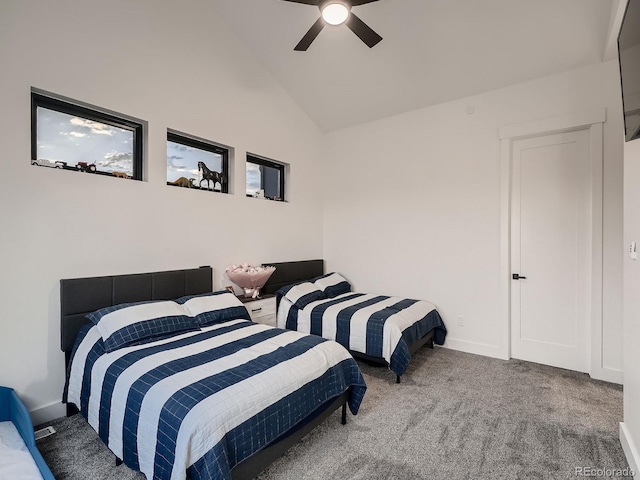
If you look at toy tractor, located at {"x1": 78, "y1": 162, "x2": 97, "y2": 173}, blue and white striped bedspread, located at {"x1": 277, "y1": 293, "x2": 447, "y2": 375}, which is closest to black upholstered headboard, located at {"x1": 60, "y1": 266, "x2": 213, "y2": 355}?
toy tractor, located at {"x1": 78, "y1": 162, "x2": 97, "y2": 173}

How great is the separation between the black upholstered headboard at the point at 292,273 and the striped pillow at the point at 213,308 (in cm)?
95

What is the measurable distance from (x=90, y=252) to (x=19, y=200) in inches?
22.3

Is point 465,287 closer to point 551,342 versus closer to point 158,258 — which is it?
point 551,342

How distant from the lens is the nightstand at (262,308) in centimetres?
349

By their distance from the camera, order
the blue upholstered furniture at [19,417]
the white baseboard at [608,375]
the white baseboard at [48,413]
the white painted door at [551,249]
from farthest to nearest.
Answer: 1. the white painted door at [551,249]
2. the white baseboard at [608,375]
3. the white baseboard at [48,413]
4. the blue upholstered furniture at [19,417]

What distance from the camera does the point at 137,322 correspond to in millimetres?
2293

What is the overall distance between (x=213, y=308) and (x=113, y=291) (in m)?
0.80

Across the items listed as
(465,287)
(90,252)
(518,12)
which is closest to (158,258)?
(90,252)

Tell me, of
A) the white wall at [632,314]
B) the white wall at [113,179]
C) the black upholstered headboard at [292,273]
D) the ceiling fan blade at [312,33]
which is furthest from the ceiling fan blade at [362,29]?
the black upholstered headboard at [292,273]

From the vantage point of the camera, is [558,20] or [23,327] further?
[558,20]

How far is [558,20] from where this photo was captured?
2838mm

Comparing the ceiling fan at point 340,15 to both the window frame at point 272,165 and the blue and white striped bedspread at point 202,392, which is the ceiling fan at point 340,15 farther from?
the blue and white striped bedspread at point 202,392

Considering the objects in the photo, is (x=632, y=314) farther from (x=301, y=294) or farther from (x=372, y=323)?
(x=301, y=294)

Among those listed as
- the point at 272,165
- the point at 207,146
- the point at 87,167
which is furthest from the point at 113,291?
the point at 272,165
